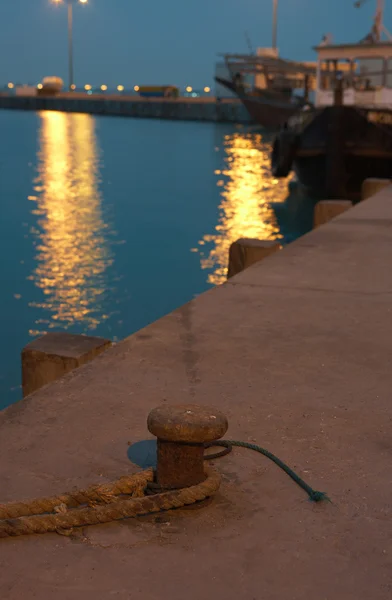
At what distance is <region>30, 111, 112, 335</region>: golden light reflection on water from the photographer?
10.5 m

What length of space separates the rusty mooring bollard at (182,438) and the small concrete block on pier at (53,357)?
155 cm

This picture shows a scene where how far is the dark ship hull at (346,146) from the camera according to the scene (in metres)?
18.2

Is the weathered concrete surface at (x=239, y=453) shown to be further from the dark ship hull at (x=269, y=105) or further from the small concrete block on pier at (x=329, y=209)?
the dark ship hull at (x=269, y=105)

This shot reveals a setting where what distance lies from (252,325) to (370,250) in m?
2.80

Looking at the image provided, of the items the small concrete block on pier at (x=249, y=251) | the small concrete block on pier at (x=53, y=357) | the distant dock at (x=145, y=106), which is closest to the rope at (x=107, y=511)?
the small concrete block on pier at (x=53, y=357)

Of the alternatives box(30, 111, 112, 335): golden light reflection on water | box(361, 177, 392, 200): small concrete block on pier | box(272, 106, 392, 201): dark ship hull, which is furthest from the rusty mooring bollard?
box(272, 106, 392, 201): dark ship hull

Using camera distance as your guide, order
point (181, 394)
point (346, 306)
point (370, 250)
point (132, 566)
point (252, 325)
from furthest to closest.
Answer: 1. point (370, 250)
2. point (346, 306)
3. point (252, 325)
4. point (181, 394)
5. point (132, 566)

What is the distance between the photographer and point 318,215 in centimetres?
1033

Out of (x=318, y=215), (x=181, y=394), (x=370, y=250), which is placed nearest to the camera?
(x=181, y=394)

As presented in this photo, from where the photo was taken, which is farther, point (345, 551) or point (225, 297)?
point (225, 297)

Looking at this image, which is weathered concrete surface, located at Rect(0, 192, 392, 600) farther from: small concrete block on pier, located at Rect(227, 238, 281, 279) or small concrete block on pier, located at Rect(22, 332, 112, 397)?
small concrete block on pier, located at Rect(227, 238, 281, 279)

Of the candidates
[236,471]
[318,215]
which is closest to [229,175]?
[318,215]

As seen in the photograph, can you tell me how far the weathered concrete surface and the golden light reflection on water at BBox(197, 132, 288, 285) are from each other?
812 cm

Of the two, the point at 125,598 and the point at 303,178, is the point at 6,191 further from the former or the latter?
the point at 125,598
